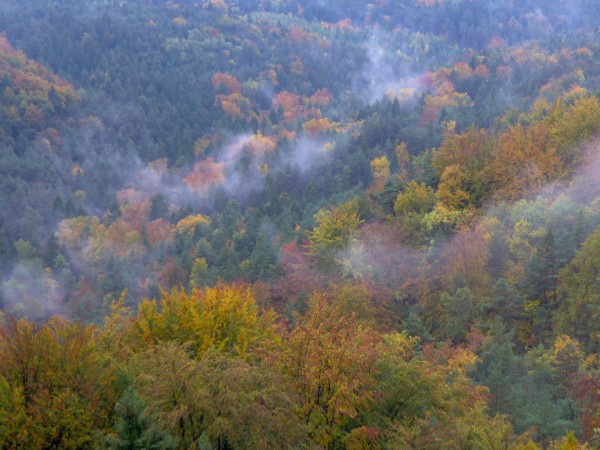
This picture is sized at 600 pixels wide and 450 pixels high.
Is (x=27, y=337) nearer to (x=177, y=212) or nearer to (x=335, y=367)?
(x=335, y=367)

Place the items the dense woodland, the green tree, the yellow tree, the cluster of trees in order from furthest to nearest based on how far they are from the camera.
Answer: the green tree, the yellow tree, the dense woodland, the cluster of trees

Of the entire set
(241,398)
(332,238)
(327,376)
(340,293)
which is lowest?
(241,398)

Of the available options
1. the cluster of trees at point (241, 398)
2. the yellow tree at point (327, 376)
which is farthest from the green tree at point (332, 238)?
the yellow tree at point (327, 376)

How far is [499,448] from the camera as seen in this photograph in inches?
719

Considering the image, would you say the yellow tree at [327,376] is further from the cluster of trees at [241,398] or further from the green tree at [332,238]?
the green tree at [332,238]

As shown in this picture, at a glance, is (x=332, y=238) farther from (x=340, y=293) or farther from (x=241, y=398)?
(x=241, y=398)

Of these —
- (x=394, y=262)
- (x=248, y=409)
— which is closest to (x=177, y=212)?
(x=394, y=262)

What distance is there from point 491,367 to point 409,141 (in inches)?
2943

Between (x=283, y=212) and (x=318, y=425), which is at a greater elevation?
(x=283, y=212)

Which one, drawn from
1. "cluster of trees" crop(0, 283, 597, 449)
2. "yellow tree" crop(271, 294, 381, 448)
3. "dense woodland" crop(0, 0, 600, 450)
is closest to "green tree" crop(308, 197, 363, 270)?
"dense woodland" crop(0, 0, 600, 450)

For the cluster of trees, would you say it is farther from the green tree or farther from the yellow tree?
the green tree

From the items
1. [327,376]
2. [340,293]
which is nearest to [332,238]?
[340,293]

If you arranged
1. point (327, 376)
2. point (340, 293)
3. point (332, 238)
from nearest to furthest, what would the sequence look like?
point (327, 376), point (340, 293), point (332, 238)

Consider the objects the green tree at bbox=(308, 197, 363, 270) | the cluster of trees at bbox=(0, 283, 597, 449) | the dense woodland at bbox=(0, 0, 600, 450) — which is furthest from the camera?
the green tree at bbox=(308, 197, 363, 270)
